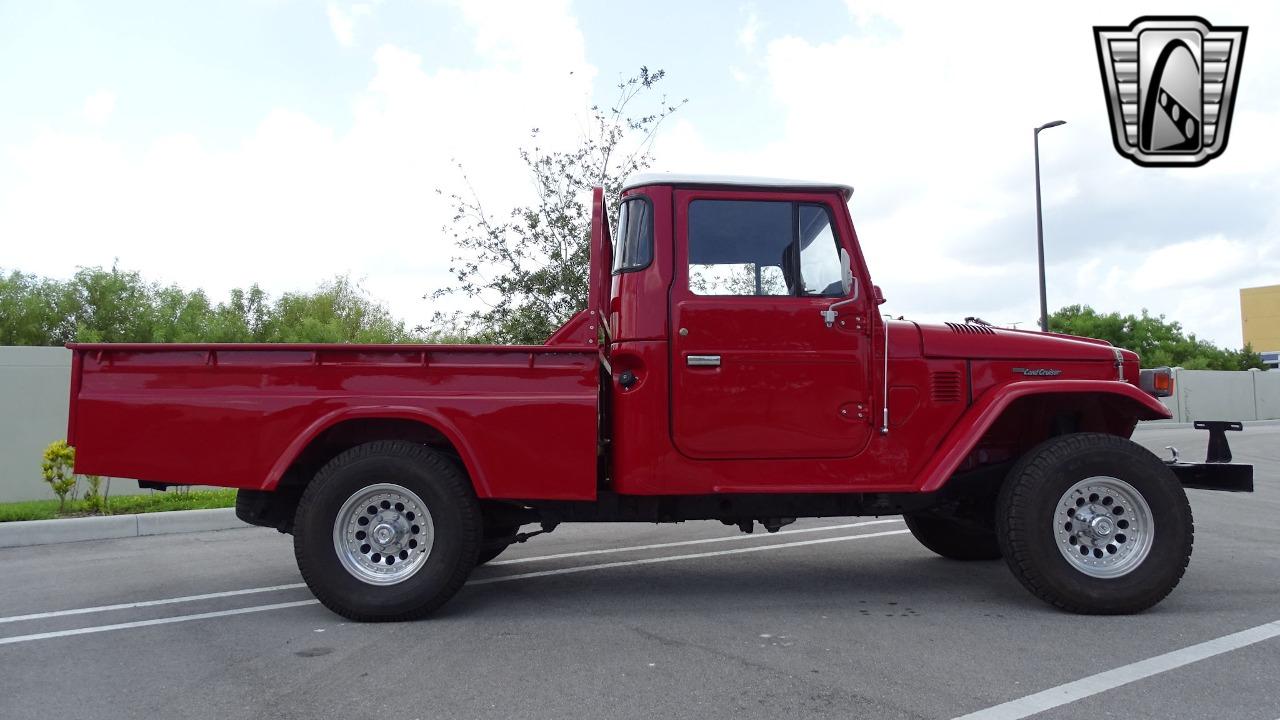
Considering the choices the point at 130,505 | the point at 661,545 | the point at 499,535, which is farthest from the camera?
the point at 130,505

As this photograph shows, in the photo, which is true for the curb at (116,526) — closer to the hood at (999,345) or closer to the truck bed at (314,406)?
the truck bed at (314,406)

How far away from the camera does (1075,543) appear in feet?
16.1

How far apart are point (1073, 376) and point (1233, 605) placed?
1.50 metres

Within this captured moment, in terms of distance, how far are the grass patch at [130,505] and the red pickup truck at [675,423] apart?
447 centimetres

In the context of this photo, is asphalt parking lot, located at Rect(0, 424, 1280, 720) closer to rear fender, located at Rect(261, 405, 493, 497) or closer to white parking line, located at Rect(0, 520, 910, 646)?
→ white parking line, located at Rect(0, 520, 910, 646)

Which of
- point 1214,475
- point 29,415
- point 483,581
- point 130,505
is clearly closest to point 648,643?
point 483,581

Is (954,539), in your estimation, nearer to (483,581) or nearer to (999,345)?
(999,345)

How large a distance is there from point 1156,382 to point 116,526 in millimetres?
8476

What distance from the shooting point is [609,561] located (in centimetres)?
654

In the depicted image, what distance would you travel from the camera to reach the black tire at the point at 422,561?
4762 millimetres

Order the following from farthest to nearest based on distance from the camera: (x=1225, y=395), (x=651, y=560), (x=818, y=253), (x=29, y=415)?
1. (x=1225, y=395)
2. (x=29, y=415)
3. (x=651, y=560)
4. (x=818, y=253)

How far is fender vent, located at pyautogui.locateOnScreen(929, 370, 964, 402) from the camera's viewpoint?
16.9ft

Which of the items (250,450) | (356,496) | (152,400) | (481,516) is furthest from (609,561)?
(152,400)

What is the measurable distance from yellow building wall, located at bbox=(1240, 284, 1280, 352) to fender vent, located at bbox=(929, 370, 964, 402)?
8610 cm
